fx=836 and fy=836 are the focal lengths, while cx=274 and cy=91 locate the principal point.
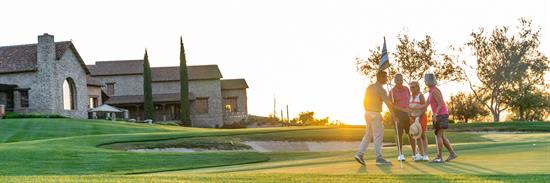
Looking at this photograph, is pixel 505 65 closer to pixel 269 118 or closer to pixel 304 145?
pixel 269 118

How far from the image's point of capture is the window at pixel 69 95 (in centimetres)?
6016

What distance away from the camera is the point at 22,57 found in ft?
193

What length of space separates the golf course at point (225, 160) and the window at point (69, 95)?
15.0 metres

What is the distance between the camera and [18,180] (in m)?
13.0

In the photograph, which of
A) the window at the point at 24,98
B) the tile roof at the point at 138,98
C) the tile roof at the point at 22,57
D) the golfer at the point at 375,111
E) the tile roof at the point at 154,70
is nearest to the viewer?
the golfer at the point at 375,111

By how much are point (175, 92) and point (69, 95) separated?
25.6 meters

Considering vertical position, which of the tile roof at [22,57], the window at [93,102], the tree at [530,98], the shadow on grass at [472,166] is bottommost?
the shadow on grass at [472,166]

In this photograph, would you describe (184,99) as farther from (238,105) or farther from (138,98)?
(238,105)

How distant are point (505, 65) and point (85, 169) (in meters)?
55.3

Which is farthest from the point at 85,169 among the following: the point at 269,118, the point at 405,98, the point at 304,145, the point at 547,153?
the point at 269,118

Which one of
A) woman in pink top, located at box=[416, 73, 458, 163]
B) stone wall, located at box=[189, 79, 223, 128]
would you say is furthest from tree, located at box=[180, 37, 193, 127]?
woman in pink top, located at box=[416, 73, 458, 163]

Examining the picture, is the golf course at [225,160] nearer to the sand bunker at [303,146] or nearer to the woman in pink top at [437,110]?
the sand bunker at [303,146]

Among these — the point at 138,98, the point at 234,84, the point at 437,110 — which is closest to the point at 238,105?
the point at 234,84

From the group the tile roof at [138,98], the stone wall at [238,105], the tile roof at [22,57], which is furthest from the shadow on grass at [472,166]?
the stone wall at [238,105]
